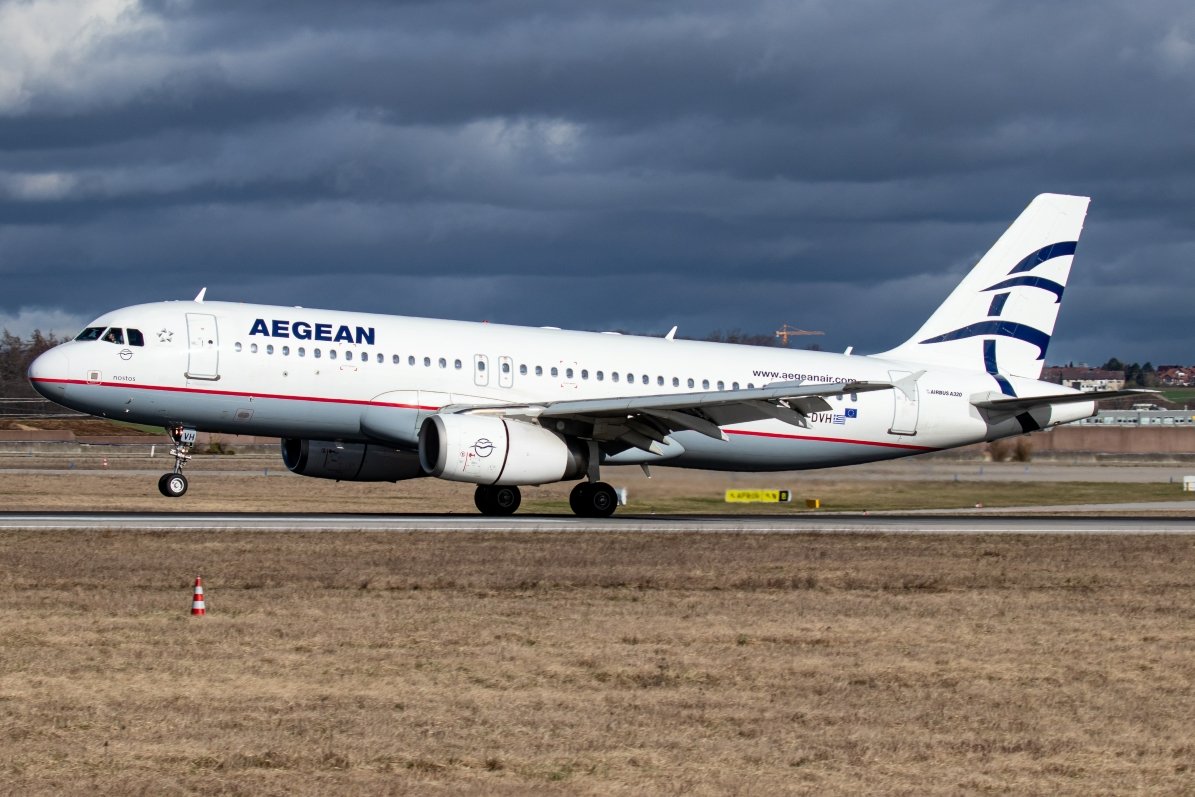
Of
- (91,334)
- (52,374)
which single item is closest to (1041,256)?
(91,334)

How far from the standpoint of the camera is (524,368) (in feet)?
111

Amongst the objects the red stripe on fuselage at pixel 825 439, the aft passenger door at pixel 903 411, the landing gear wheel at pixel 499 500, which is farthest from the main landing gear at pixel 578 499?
the aft passenger door at pixel 903 411

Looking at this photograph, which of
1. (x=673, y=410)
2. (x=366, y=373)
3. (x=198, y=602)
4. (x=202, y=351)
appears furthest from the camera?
(x=673, y=410)

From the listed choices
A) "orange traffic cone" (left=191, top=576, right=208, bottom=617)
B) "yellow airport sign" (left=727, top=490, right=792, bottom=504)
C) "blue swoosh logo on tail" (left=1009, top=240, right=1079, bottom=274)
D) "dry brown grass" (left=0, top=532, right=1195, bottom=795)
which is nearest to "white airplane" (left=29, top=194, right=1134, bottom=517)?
"blue swoosh logo on tail" (left=1009, top=240, right=1079, bottom=274)

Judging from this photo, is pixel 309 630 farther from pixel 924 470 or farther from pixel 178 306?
pixel 924 470

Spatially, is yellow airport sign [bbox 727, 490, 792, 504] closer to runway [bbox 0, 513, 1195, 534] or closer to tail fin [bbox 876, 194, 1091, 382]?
tail fin [bbox 876, 194, 1091, 382]

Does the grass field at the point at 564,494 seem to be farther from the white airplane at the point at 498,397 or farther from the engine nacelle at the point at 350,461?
the engine nacelle at the point at 350,461

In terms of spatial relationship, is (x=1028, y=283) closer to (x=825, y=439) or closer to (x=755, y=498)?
(x=825, y=439)

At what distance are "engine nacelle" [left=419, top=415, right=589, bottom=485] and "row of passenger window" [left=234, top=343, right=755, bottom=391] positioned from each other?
1.77 metres

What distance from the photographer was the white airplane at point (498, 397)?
1235 inches

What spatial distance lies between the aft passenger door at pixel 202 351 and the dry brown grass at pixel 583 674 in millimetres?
7642

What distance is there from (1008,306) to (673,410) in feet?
38.8

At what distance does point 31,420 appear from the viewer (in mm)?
119500

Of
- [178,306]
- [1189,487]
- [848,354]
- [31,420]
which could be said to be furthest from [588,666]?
[31,420]
